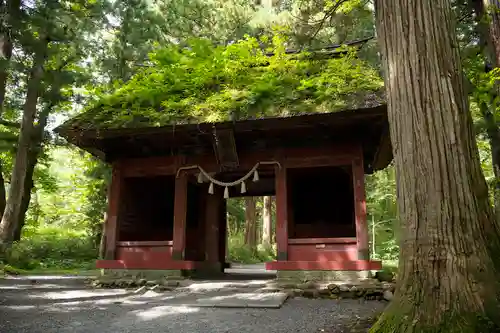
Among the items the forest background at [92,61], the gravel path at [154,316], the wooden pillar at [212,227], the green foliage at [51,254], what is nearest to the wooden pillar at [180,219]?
the gravel path at [154,316]

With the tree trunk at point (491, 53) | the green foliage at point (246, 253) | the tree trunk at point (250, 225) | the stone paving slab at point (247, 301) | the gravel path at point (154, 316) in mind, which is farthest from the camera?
the tree trunk at point (250, 225)

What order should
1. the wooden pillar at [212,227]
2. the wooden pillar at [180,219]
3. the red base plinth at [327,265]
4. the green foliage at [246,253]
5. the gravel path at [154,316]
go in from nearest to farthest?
the gravel path at [154,316]
the red base plinth at [327,265]
the wooden pillar at [180,219]
the wooden pillar at [212,227]
the green foliage at [246,253]

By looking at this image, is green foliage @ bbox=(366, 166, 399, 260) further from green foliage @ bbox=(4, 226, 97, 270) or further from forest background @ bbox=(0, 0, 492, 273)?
green foliage @ bbox=(4, 226, 97, 270)

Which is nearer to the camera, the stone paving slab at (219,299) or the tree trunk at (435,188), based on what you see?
the tree trunk at (435,188)

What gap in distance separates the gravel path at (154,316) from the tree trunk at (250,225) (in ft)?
51.3

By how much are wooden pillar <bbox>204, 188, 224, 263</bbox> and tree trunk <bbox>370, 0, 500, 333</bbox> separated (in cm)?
746

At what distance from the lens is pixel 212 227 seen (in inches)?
424

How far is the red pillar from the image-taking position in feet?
25.0

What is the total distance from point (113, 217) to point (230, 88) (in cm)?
392

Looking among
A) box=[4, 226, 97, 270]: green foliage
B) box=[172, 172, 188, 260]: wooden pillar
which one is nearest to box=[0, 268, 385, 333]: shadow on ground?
box=[172, 172, 188, 260]: wooden pillar

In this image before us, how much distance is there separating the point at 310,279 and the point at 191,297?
7.32ft

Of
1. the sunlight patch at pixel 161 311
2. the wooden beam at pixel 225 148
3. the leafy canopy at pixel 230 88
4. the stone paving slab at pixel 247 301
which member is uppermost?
the leafy canopy at pixel 230 88

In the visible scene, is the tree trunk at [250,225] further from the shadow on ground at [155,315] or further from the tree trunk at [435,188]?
the tree trunk at [435,188]

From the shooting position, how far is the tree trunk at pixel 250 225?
22250mm
